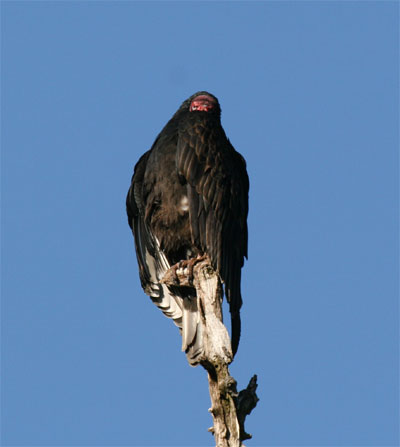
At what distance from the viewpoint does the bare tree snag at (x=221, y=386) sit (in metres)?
5.77

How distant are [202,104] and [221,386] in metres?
3.05

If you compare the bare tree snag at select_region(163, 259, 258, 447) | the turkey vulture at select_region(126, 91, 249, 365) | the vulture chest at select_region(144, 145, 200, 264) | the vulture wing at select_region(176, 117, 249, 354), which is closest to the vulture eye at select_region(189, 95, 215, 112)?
the turkey vulture at select_region(126, 91, 249, 365)

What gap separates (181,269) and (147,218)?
0.72m

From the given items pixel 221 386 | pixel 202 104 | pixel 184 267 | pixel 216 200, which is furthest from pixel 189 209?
pixel 221 386

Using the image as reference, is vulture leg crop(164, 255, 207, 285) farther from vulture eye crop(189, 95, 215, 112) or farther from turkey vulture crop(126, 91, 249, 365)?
vulture eye crop(189, 95, 215, 112)

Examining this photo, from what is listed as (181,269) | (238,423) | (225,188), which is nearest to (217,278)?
(181,269)

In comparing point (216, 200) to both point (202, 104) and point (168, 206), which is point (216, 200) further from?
point (202, 104)

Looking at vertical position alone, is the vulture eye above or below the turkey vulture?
above

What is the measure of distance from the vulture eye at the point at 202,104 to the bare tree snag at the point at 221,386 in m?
2.06

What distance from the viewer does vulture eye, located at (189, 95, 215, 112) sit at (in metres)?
8.02

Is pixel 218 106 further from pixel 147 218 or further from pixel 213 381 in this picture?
pixel 213 381

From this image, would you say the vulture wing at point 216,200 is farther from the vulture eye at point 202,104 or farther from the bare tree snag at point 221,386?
the bare tree snag at point 221,386

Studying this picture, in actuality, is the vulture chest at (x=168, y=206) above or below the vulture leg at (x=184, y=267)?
above

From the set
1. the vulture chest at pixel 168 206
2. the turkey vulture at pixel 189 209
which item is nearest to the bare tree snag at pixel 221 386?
the turkey vulture at pixel 189 209
